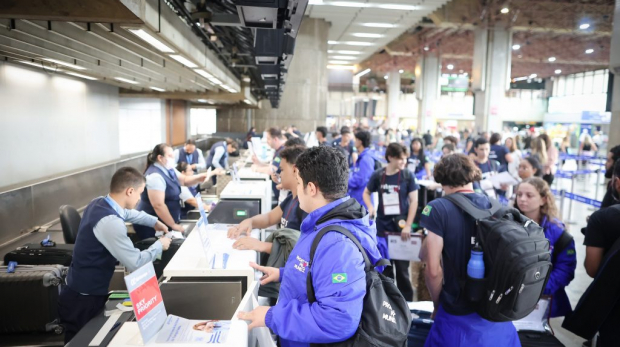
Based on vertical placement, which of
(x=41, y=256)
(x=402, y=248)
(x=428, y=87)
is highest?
(x=428, y=87)

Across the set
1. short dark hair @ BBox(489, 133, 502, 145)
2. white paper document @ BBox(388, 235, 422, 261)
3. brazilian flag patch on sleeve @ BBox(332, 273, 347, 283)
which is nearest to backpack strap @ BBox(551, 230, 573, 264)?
white paper document @ BBox(388, 235, 422, 261)

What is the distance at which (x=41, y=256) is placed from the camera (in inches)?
177

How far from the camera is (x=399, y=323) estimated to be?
1.68m

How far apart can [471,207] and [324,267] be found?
141 centimetres

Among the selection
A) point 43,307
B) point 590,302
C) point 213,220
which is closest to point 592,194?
point 590,302

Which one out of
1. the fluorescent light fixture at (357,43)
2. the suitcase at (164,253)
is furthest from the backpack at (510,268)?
the fluorescent light fixture at (357,43)

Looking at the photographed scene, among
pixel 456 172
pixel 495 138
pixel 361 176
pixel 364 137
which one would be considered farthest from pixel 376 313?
pixel 495 138

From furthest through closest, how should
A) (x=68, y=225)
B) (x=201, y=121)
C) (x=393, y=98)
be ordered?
(x=393, y=98)
(x=201, y=121)
(x=68, y=225)

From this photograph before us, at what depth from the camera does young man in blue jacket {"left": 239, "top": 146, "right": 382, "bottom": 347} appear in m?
1.61

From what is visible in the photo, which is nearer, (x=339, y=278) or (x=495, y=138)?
(x=339, y=278)

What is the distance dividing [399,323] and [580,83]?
4585 cm

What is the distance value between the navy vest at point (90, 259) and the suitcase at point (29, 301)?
3.92 feet

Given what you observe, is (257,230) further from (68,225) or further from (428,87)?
(428,87)

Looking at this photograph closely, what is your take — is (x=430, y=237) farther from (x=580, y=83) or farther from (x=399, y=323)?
(x=580, y=83)
